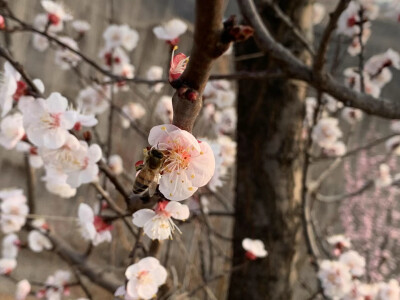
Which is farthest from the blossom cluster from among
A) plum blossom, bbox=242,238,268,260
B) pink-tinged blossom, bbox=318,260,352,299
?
plum blossom, bbox=242,238,268,260

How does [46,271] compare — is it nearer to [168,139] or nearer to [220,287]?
[220,287]

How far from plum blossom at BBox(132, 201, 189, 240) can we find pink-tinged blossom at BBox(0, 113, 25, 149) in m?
0.38

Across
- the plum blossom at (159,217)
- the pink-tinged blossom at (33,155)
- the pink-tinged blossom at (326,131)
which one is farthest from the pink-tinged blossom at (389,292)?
the pink-tinged blossom at (33,155)

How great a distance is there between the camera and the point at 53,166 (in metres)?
0.73

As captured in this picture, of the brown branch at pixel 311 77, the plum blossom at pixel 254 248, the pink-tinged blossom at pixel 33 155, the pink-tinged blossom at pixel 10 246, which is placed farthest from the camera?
the pink-tinged blossom at pixel 10 246

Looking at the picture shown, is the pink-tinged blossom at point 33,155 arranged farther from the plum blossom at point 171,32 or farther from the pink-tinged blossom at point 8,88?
the plum blossom at point 171,32

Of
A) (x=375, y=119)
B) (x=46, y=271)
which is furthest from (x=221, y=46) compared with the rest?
(x=375, y=119)

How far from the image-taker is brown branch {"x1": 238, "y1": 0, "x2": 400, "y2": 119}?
0.83m

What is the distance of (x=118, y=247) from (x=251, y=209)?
4.89 ft

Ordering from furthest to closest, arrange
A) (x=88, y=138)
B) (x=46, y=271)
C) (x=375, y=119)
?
(x=375, y=119) → (x=46, y=271) → (x=88, y=138)

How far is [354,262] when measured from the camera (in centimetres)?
139

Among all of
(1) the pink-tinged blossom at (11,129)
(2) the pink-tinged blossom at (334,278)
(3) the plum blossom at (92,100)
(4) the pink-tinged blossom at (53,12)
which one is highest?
(4) the pink-tinged blossom at (53,12)

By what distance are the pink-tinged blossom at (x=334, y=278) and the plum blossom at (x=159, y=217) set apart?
94 cm

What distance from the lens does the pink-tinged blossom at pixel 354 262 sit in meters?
1.36
